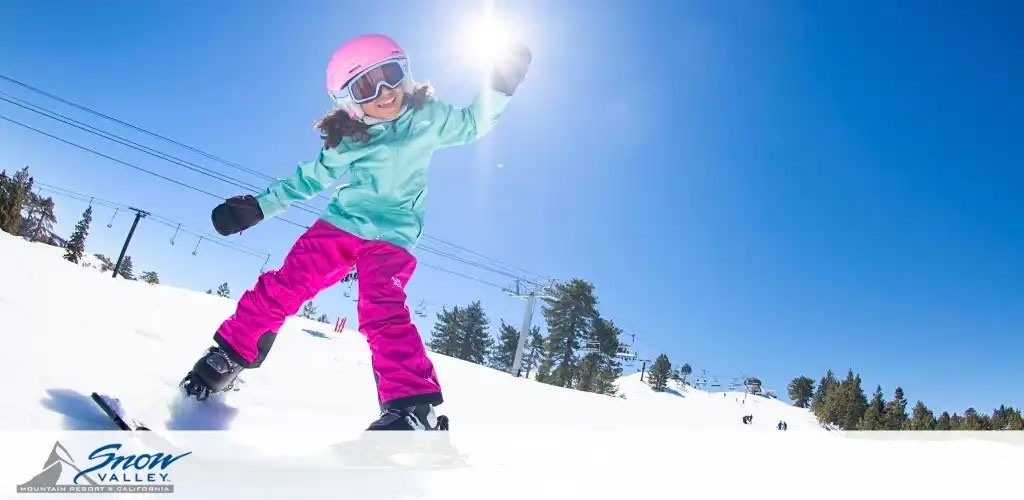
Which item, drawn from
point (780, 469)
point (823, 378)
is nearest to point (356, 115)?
point (780, 469)

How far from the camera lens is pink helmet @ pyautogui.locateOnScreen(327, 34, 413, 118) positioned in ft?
7.45

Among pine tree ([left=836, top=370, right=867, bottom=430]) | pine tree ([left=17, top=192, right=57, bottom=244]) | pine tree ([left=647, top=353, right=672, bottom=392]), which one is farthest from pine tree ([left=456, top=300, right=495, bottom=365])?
pine tree ([left=17, top=192, right=57, bottom=244])

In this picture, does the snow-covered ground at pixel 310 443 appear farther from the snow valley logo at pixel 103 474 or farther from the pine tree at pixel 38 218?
the pine tree at pixel 38 218

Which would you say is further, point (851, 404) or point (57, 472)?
point (851, 404)

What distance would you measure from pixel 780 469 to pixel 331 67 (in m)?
2.38

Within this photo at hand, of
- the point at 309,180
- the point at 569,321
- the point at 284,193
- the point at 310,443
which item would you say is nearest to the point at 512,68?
the point at 309,180

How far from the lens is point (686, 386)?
9831 cm

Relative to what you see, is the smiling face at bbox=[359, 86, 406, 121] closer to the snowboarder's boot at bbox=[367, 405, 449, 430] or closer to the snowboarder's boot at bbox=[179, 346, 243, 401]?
the snowboarder's boot at bbox=[179, 346, 243, 401]

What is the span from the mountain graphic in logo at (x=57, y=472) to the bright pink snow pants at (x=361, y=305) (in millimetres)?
918

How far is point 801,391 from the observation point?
89688 millimetres

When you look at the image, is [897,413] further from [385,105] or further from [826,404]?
[385,105]

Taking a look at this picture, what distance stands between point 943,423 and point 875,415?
16132 mm

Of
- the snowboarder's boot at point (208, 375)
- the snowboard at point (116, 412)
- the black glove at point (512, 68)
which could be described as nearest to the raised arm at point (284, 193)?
the snowboarder's boot at point (208, 375)

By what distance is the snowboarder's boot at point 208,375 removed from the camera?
181cm
